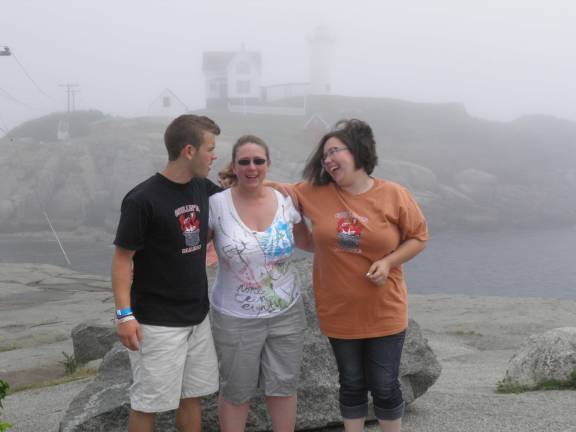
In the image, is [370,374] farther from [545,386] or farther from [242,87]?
[242,87]

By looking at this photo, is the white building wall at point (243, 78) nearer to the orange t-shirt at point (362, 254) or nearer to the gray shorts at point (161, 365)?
the orange t-shirt at point (362, 254)

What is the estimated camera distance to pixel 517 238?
52.5 metres

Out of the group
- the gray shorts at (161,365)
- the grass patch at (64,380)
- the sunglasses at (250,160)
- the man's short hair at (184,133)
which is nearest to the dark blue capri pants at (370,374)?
the gray shorts at (161,365)

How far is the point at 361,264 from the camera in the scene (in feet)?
13.0

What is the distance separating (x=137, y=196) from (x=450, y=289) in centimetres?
3097

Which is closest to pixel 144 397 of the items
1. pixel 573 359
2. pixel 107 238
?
pixel 573 359

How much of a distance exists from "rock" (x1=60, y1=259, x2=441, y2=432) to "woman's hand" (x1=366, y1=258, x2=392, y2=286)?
149cm

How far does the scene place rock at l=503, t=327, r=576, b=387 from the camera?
6.59m

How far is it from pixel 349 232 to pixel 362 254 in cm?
15

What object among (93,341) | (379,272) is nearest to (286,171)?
(93,341)

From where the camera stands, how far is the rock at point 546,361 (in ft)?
21.6

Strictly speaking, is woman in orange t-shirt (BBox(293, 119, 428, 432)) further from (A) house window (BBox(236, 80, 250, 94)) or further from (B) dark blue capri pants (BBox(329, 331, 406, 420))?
(A) house window (BBox(236, 80, 250, 94))

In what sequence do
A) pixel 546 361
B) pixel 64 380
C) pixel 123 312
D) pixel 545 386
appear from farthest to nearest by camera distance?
pixel 64 380 < pixel 546 361 < pixel 545 386 < pixel 123 312

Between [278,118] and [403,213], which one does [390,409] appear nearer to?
[403,213]
